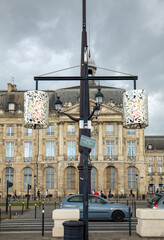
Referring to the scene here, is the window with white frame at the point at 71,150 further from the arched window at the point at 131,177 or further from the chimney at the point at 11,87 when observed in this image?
the chimney at the point at 11,87

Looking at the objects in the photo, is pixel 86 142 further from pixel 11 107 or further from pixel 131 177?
pixel 11 107

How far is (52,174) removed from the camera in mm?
52500

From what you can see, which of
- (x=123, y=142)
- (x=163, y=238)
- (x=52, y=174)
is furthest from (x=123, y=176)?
(x=163, y=238)

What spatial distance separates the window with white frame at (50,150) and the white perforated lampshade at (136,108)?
42724 millimetres

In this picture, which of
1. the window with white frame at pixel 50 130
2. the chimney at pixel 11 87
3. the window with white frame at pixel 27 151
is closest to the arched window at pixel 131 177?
the window with white frame at pixel 50 130

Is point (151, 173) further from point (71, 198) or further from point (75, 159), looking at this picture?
point (71, 198)

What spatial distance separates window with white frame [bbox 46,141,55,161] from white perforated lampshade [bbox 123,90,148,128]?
4272 cm

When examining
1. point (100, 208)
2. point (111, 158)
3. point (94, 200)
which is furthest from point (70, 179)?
point (100, 208)

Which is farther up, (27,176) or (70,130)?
(70,130)

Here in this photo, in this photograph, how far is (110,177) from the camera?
51781 millimetres

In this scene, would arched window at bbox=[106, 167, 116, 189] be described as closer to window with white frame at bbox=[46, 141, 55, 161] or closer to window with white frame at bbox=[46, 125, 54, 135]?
window with white frame at bbox=[46, 141, 55, 161]

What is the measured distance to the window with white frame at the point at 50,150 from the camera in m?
52.5

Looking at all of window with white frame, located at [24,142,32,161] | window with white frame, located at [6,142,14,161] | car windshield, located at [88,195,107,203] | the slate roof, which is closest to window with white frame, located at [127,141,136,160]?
window with white frame, located at [24,142,32,161]

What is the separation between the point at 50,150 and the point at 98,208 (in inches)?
1410
